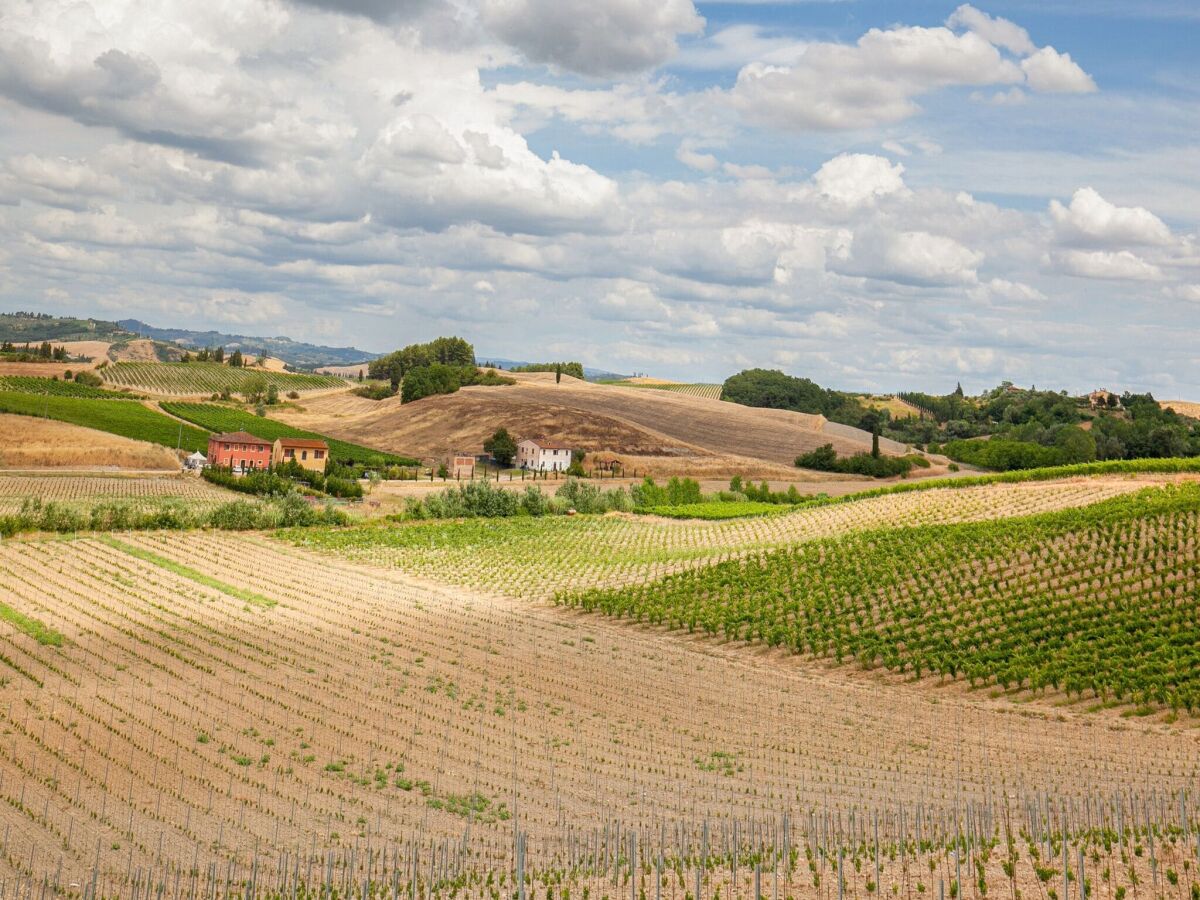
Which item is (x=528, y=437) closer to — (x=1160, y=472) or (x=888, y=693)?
(x=1160, y=472)

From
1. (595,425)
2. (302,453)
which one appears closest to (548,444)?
(595,425)

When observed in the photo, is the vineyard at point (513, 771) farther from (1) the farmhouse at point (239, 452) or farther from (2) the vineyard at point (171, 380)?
(2) the vineyard at point (171, 380)

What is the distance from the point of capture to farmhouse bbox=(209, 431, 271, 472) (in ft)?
339

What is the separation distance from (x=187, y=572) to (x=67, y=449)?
55662 millimetres

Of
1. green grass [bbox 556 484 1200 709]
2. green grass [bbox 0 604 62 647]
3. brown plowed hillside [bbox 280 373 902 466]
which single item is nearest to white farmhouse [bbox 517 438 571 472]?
brown plowed hillside [bbox 280 373 902 466]

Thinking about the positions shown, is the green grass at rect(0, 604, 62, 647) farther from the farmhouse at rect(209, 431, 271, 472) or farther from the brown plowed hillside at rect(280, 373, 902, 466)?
the brown plowed hillside at rect(280, 373, 902, 466)

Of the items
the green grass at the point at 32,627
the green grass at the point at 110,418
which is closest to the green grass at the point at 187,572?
the green grass at the point at 32,627

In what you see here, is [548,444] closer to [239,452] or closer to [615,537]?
[239,452]

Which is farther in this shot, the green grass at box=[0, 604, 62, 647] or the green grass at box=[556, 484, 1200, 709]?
the green grass at box=[556, 484, 1200, 709]

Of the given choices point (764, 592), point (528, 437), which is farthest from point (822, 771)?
point (528, 437)

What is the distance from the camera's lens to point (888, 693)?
1473 inches

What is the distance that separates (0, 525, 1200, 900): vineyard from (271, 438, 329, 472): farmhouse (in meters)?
57.0

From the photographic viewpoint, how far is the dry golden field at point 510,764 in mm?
19094

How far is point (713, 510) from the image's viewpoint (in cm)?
9431
